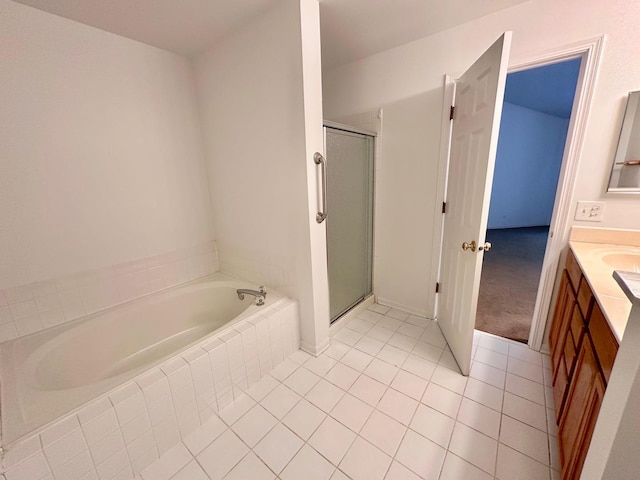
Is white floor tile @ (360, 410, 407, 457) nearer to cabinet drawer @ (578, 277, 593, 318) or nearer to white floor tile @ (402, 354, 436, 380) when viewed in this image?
white floor tile @ (402, 354, 436, 380)

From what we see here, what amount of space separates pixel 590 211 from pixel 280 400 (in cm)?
207

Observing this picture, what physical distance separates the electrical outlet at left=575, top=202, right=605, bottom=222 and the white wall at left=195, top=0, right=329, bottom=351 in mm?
1506

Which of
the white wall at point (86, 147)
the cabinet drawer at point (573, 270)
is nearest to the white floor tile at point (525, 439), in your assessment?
the cabinet drawer at point (573, 270)

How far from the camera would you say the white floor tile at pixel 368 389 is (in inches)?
57.0

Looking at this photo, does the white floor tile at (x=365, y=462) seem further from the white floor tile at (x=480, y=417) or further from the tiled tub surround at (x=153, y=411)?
the tiled tub surround at (x=153, y=411)

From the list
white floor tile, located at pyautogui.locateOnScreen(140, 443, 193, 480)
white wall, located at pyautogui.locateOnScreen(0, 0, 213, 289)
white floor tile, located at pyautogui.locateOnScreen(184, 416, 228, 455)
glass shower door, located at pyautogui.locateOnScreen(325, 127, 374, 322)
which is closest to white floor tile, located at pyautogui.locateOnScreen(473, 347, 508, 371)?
glass shower door, located at pyautogui.locateOnScreen(325, 127, 374, 322)

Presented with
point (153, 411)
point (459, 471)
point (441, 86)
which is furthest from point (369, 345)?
point (441, 86)

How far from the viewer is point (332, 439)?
1238 mm

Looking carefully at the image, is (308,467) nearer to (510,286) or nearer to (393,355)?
(393,355)

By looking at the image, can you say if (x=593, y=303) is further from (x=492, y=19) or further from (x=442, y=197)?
(x=492, y=19)

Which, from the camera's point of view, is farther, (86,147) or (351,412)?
(86,147)

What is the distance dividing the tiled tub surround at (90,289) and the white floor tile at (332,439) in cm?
156

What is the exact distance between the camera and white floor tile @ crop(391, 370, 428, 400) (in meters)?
1.47

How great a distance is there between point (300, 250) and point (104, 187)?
4.42 feet
